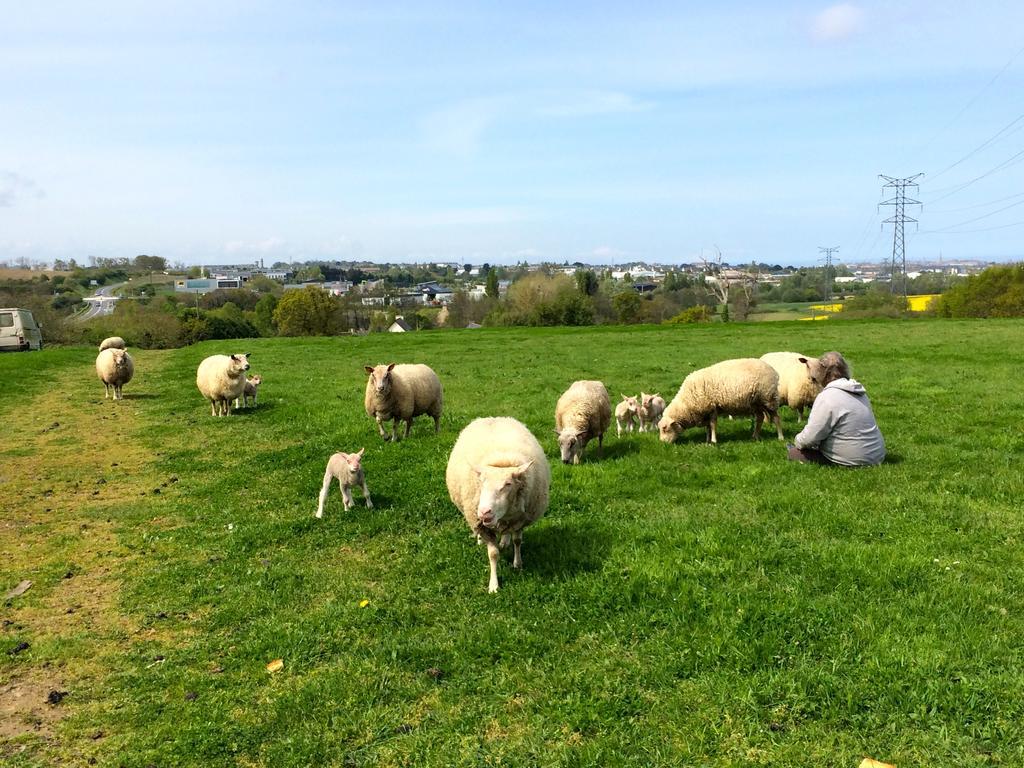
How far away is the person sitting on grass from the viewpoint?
33.0ft

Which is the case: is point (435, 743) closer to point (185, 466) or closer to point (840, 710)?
point (840, 710)

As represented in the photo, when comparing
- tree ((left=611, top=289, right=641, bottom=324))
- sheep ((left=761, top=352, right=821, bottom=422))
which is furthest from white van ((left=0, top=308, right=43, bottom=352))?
tree ((left=611, top=289, right=641, bottom=324))

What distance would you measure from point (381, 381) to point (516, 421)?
5889mm

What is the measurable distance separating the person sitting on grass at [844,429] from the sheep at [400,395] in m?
7.83

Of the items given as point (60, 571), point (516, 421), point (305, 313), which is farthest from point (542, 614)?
point (305, 313)

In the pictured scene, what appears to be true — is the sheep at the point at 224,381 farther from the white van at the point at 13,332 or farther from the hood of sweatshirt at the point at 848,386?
the white van at the point at 13,332

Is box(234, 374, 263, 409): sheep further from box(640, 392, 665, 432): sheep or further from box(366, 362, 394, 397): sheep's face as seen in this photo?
box(640, 392, 665, 432): sheep

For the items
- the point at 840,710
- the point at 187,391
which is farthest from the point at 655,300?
the point at 840,710

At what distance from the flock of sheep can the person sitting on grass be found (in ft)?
3.17

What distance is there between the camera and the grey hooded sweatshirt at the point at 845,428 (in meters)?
10.1

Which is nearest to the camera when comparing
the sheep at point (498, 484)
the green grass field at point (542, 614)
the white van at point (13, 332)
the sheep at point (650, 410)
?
the green grass field at point (542, 614)

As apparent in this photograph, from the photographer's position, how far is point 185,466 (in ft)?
44.5

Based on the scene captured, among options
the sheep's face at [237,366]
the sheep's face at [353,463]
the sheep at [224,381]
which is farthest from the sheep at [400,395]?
the sheep at [224,381]

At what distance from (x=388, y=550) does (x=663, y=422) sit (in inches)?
285
